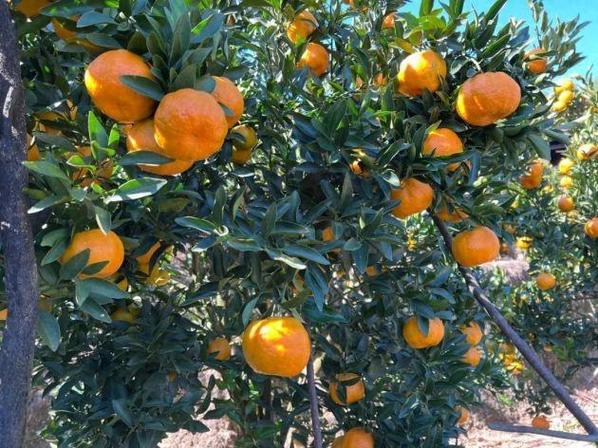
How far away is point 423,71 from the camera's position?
1.18 meters

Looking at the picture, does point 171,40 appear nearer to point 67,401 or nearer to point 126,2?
point 126,2

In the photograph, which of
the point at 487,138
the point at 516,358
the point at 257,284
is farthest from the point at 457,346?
the point at 516,358

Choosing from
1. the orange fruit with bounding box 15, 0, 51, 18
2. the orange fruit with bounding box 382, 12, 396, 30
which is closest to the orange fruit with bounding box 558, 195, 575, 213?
the orange fruit with bounding box 382, 12, 396, 30

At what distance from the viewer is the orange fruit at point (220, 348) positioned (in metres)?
1.57

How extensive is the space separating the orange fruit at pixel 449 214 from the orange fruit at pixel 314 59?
0.54 meters

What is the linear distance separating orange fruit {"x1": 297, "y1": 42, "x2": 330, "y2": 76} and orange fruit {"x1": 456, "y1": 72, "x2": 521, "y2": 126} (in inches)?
21.0

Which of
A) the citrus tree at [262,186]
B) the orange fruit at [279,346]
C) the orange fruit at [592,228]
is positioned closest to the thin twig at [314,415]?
the citrus tree at [262,186]

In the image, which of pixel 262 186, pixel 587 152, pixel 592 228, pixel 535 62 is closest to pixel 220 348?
pixel 262 186

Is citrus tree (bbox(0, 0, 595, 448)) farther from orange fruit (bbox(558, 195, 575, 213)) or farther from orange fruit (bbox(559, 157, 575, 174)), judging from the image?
orange fruit (bbox(559, 157, 575, 174))

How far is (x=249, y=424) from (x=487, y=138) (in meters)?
1.13

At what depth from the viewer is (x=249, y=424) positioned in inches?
66.6

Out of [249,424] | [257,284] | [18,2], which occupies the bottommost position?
[249,424]

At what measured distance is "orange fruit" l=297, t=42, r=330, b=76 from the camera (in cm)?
157

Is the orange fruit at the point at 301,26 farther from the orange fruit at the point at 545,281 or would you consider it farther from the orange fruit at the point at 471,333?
the orange fruit at the point at 545,281
